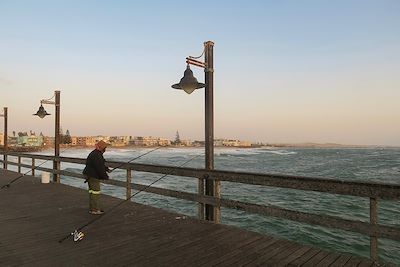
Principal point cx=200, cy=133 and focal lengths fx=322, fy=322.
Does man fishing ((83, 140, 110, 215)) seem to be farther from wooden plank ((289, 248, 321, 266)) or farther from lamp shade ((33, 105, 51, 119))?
lamp shade ((33, 105, 51, 119))

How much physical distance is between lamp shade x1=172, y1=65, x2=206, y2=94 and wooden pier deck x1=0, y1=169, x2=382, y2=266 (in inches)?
103

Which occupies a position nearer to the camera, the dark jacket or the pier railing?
the pier railing

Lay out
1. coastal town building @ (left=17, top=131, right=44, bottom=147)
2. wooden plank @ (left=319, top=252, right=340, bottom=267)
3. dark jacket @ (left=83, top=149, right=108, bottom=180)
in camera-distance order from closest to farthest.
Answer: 1. wooden plank @ (left=319, top=252, right=340, bottom=267)
2. dark jacket @ (left=83, top=149, right=108, bottom=180)
3. coastal town building @ (left=17, top=131, right=44, bottom=147)

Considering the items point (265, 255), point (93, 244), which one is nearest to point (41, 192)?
point (93, 244)

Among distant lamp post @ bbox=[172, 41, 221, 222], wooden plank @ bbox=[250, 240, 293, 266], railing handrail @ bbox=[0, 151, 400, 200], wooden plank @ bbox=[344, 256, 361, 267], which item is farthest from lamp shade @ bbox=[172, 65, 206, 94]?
wooden plank @ bbox=[344, 256, 361, 267]

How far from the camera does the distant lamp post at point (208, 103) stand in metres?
6.27

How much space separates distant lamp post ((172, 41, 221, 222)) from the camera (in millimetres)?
6270

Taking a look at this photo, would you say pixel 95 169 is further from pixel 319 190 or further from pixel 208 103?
pixel 319 190

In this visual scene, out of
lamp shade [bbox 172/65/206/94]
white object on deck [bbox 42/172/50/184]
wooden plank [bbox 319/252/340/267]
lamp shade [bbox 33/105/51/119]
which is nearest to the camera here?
wooden plank [bbox 319/252/340/267]

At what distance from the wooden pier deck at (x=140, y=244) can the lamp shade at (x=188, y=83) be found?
261cm

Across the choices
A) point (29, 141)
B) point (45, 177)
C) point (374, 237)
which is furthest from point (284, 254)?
point (29, 141)

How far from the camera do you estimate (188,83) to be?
6.23 metres

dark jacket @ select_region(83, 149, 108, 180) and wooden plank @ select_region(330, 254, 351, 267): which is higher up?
dark jacket @ select_region(83, 149, 108, 180)

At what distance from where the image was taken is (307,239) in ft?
32.9
